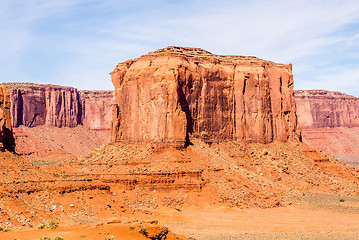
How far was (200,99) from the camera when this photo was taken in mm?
77125

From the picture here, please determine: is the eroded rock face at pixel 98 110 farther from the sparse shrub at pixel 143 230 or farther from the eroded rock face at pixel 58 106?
the sparse shrub at pixel 143 230

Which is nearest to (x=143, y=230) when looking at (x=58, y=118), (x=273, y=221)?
(x=273, y=221)

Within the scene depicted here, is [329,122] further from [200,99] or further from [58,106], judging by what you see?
[200,99]

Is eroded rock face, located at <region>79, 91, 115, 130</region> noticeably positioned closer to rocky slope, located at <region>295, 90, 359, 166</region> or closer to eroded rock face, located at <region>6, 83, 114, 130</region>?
eroded rock face, located at <region>6, 83, 114, 130</region>

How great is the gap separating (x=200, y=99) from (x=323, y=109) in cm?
10881

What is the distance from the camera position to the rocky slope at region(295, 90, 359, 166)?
173 m

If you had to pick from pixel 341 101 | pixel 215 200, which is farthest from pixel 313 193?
pixel 341 101

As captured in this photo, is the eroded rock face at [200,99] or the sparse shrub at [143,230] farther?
the eroded rock face at [200,99]

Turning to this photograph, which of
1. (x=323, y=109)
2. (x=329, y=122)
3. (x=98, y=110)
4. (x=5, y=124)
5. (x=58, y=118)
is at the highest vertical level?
(x=323, y=109)

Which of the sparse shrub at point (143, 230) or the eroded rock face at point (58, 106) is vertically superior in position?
the eroded rock face at point (58, 106)

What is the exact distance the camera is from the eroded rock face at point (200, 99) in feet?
225

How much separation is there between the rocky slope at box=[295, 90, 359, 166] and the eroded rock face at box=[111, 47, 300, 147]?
8930 centimetres

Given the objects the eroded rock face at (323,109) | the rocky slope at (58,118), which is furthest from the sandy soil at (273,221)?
the eroded rock face at (323,109)

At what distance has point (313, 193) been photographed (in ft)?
233
